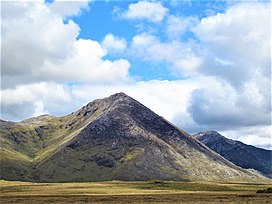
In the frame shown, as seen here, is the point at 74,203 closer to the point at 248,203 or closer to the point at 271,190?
the point at 248,203

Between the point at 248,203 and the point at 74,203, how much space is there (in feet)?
158

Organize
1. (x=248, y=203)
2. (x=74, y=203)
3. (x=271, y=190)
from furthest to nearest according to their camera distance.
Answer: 1. (x=271, y=190)
2. (x=74, y=203)
3. (x=248, y=203)

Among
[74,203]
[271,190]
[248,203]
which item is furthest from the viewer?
[271,190]

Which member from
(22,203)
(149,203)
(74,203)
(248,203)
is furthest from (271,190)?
(22,203)

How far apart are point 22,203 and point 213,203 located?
5533 cm

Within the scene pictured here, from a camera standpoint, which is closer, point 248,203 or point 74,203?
point 248,203

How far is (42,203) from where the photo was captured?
396ft

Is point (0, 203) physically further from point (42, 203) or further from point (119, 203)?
point (119, 203)

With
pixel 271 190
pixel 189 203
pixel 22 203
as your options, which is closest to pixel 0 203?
pixel 22 203

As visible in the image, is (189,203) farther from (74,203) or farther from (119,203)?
(74,203)

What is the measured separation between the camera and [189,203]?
111688mm

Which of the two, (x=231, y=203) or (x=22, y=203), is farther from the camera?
(x=22, y=203)

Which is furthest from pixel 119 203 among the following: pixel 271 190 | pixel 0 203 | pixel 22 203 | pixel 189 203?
pixel 271 190

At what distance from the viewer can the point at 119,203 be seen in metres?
116
